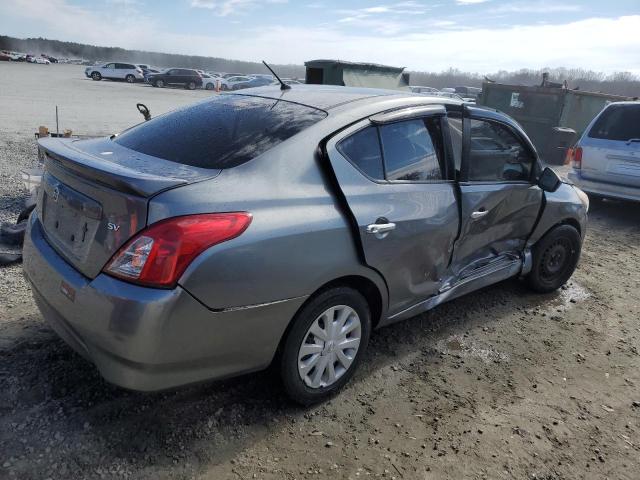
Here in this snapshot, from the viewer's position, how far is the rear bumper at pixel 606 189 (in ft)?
Answer: 23.0

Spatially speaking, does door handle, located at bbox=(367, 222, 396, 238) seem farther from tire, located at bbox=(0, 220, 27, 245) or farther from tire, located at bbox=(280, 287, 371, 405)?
Answer: tire, located at bbox=(0, 220, 27, 245)

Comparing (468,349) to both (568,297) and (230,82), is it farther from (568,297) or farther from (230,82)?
(230,82)

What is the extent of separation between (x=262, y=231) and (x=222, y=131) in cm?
81

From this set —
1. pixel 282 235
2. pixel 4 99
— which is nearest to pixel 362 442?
pixel 282 235

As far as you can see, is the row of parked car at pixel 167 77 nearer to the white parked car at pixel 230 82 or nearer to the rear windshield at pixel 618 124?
the white parked car at pixel 230 82

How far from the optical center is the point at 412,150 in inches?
119

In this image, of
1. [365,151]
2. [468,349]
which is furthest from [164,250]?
[468,349]

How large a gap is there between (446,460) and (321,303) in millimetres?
992

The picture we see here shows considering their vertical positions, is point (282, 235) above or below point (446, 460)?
above

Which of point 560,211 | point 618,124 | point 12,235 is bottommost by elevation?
point 12,235

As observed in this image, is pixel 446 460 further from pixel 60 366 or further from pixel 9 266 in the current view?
pixel 9 266

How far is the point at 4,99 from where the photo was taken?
1733 centimetres

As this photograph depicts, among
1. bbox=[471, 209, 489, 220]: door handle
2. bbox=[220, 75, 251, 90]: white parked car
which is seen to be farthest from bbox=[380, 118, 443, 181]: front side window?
bbox=[220, 75, 251, 90]: white parked car

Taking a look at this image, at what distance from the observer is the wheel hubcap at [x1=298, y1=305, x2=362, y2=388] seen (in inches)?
103
